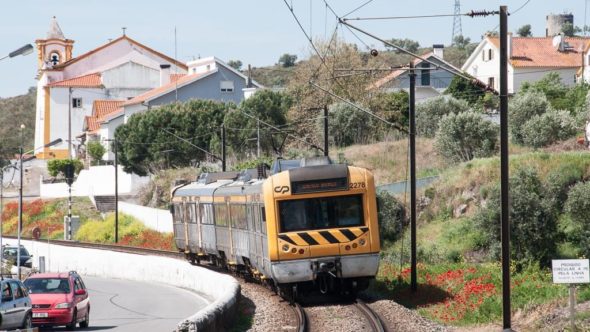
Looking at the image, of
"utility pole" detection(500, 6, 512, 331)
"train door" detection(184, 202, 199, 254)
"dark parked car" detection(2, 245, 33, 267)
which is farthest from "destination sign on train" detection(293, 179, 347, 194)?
"dark parked car" detection(2, 245, 33, 267)

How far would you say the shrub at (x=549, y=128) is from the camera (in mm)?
55906

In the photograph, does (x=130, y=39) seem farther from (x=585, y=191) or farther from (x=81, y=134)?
(x=585, y=191)

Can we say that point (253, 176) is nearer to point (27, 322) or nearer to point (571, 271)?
point (27, 322)

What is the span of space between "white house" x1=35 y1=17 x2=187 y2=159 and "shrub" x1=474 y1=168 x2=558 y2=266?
85743mm

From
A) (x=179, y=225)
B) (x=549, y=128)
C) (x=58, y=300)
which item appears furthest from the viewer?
(x=549, y=128)

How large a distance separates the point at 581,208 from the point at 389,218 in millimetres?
11934

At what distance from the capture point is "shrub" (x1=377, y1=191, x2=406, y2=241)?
150ft

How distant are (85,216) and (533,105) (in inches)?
1546

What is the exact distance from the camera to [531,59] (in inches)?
3497

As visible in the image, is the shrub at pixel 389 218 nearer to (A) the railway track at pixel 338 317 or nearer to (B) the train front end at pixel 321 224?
(A) the railway track at pixel 338 317

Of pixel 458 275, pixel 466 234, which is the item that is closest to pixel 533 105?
pixel 466 234

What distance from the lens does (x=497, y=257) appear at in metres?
35.9

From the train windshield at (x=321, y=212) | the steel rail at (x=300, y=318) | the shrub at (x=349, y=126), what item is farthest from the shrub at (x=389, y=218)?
the shrub at (x=349, y=126)

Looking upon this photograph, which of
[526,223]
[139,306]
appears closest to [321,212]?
[526,223]
